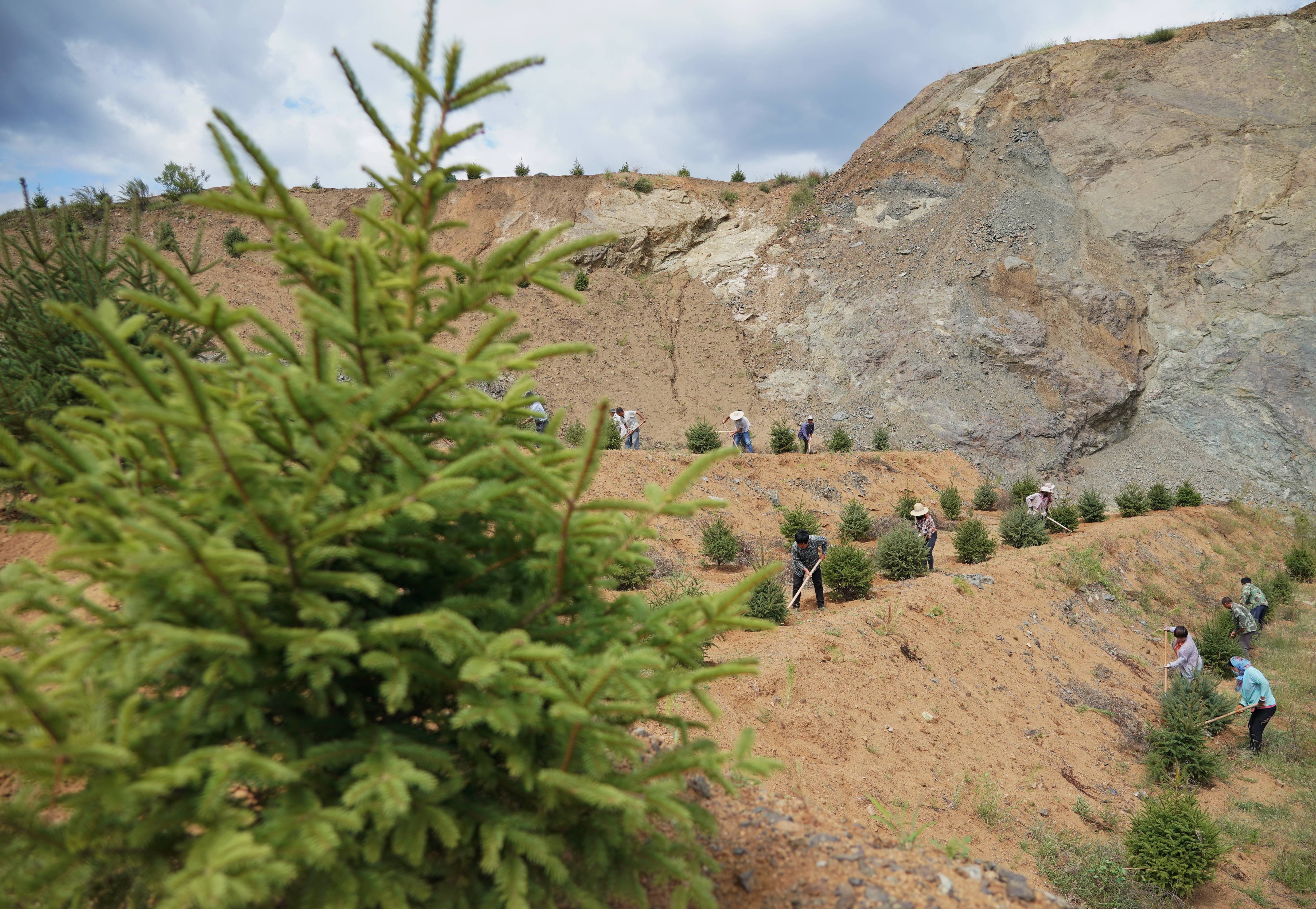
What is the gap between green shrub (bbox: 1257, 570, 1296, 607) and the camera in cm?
1550

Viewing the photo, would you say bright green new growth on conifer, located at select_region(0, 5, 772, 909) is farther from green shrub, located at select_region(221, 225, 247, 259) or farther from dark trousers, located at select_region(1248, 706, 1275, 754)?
green shrub, located at select_region(221, 225, 247, 259)

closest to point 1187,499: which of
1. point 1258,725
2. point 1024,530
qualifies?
point 1024,530

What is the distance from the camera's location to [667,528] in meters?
13.6

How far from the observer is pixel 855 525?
585 inches

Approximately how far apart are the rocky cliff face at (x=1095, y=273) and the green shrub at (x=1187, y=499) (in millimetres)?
3173

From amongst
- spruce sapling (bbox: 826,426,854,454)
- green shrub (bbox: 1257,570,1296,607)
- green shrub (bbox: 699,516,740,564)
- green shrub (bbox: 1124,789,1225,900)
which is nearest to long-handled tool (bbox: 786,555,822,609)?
green shrub (bbox: 699,516,740,564)

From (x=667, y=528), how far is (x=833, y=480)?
243 inches

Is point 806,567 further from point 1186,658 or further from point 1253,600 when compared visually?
point 1253,600

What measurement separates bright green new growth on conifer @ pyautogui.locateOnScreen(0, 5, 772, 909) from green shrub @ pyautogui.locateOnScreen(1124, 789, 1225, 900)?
6119 millimetres

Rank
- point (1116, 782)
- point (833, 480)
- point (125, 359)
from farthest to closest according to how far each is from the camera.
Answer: point (833, 480)
point (1116, 782)
point (125, 359)

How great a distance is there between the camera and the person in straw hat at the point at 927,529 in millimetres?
12762

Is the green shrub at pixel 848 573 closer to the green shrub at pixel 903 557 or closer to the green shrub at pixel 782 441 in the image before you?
the green shrub at pixel 903 557

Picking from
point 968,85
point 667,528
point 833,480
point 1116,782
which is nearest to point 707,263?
point 968,85

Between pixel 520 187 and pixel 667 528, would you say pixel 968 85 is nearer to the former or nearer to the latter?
pixel 520 187
